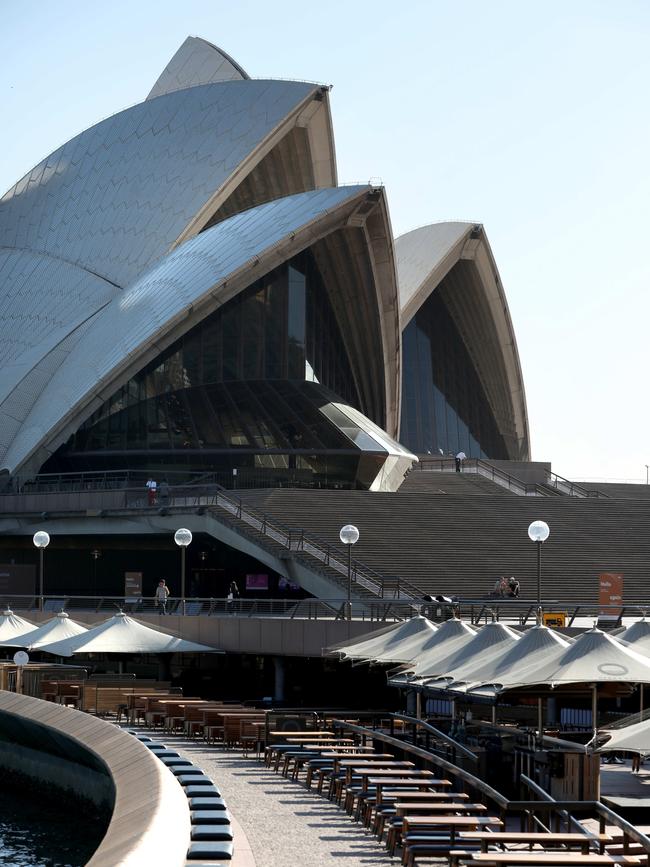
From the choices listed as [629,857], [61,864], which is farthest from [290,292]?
[629,857]

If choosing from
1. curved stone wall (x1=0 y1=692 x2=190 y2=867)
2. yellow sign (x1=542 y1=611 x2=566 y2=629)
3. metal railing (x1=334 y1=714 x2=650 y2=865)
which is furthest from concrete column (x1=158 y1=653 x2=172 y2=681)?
metal railing (x1=334 y1=714 x2=650 y2=865)

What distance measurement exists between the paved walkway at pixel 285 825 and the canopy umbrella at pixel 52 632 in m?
8.30

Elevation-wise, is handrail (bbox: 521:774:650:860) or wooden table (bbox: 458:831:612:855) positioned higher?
handrail (bbox: 521:774:650:860)

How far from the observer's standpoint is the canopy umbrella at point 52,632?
2516cm

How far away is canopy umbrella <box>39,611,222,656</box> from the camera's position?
24062mm

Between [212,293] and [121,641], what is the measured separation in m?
21.3

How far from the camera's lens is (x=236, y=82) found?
55.0m

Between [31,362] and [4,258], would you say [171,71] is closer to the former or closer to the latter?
[4,258]

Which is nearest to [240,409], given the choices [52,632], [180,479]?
[180,479]

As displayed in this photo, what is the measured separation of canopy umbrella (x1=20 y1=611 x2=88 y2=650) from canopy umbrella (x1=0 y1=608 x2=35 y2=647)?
35 cm

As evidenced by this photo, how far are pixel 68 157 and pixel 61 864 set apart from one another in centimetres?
4443

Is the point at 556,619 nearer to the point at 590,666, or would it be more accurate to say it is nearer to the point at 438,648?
the point at 438,648

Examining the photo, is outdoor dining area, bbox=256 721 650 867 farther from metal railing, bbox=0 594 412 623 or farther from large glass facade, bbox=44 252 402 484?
large glass facade, bbox=44 252 402 484

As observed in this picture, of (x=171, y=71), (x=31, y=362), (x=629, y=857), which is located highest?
(x=171, y=71)
